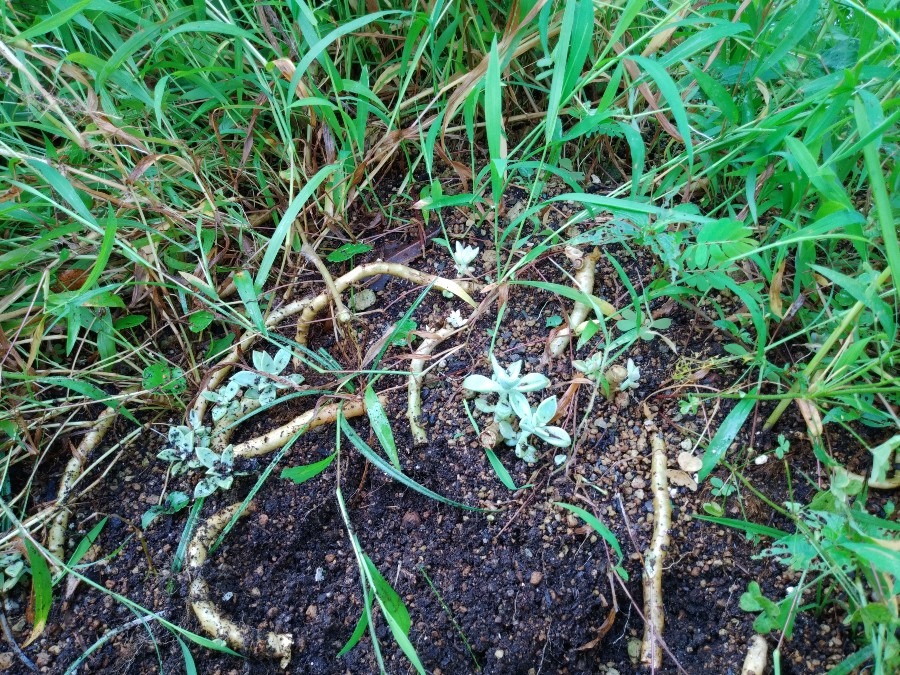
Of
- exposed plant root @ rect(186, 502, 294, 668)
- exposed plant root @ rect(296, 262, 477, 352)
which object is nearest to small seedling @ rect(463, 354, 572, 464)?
exposed plant root @ rect(296, 262, 477, 352)

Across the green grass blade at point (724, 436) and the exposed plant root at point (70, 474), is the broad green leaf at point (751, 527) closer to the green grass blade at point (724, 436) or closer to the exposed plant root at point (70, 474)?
the green grass blade at point (724, 436)

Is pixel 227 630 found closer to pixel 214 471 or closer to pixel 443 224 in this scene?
pixel 214 471

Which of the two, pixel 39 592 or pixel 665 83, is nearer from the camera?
pixel 665 83

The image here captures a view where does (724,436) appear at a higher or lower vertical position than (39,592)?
higher

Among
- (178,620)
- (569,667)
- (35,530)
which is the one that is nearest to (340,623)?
(178,620)

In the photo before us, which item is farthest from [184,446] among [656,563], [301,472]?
[656,563]

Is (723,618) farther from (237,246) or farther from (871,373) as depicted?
(237,246)

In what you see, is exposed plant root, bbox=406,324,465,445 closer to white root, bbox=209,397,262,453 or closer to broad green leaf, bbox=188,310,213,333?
white root, bbox=209,397,262,453
